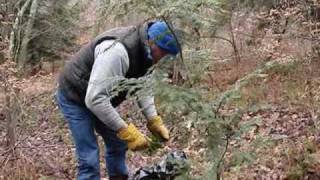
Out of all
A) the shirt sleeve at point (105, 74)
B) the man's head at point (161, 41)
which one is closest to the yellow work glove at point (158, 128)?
the shirt sleeve at point (105, 74)

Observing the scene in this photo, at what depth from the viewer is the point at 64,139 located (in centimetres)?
885

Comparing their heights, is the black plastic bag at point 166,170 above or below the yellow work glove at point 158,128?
below

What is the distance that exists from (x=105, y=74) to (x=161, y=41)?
475 mm

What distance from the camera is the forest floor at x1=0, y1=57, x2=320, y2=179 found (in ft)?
14.2

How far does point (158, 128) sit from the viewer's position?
4.87 m

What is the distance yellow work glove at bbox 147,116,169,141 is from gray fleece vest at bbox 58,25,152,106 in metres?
0.39

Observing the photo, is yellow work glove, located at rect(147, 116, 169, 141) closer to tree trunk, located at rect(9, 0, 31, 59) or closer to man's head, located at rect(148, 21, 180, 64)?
man's head, located at rect(148, 21, 180, 64)

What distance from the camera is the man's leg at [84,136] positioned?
4.62m

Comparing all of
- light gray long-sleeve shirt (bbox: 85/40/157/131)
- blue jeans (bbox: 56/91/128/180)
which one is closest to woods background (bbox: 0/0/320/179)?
light gray long-sleeve shirt (bbox: 85/40/157/131)

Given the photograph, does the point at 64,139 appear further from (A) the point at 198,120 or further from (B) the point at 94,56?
(A) the point at 198,120

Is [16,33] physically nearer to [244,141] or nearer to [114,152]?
[114,152]

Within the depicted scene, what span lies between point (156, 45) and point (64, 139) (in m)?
5.18

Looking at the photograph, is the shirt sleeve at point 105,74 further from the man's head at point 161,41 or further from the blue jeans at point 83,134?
the blue jeans at point 83,134

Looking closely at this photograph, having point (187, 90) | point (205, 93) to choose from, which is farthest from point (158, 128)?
point (187, 90)
